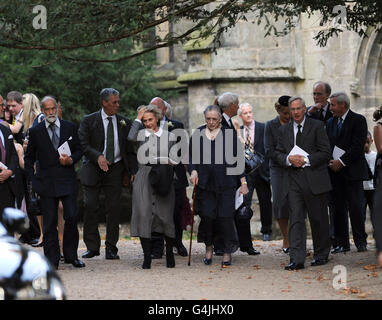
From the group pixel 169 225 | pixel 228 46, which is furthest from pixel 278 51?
pixel 169 225

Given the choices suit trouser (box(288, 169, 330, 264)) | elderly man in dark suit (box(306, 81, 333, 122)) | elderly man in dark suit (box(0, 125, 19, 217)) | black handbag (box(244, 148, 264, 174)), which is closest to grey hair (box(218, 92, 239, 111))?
black handbag (box(244, 148, 264, 174))

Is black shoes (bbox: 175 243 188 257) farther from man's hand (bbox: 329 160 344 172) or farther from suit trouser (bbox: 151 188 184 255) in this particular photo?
man's hand (bbox: 329 160 344 172)

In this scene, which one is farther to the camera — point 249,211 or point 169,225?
point 249,211

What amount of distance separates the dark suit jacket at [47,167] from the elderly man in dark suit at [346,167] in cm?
355

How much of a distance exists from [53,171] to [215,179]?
6.56 ft

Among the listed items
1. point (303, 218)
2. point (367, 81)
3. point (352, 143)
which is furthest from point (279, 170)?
point (367, 81)

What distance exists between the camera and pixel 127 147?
40.3 ft

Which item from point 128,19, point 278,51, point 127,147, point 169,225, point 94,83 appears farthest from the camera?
point 94,83

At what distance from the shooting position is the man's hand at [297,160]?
11.1 metres

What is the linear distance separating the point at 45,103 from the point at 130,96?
1037 cm

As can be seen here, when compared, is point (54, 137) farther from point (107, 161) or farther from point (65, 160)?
point (107, 161)

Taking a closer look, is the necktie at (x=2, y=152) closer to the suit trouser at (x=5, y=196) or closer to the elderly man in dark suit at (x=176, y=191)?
the suit trouser at (x=5, y=196)

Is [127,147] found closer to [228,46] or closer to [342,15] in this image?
[342,15]

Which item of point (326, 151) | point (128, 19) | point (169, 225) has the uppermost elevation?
point (128, 19)
